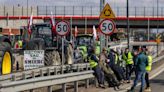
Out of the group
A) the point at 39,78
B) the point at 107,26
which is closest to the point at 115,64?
the point at 107,26

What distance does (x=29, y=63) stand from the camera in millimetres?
18781

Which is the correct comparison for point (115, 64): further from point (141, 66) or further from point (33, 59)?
point (33, 59)

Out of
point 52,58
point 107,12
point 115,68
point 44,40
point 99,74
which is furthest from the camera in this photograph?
point 44,40

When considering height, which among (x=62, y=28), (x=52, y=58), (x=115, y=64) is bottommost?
(x=115, y=64)

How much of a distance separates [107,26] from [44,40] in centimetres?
738

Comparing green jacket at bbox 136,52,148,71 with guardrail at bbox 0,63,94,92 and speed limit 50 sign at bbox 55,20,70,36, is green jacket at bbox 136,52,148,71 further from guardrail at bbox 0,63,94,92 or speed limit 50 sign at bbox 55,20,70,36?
speed limit 50 sign at bbox 55,20,70,36

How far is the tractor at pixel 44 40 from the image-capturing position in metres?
25.5

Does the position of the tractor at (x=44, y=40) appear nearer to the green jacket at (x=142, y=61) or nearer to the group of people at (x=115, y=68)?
the group of people at (x=115, y=68)

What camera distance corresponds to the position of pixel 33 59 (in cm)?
1881

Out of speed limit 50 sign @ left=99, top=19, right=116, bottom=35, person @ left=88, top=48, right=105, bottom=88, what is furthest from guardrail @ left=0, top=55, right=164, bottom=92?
speed limit 50 sign @ left=99, top=19, right=116, bottom=35

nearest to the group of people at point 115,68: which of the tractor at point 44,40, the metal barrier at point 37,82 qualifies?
the metal barrier at point 37,82

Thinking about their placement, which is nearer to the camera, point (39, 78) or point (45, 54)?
point (39, 78)

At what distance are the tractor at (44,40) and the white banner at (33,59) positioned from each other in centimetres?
647

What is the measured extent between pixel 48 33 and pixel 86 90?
915 centimetres
